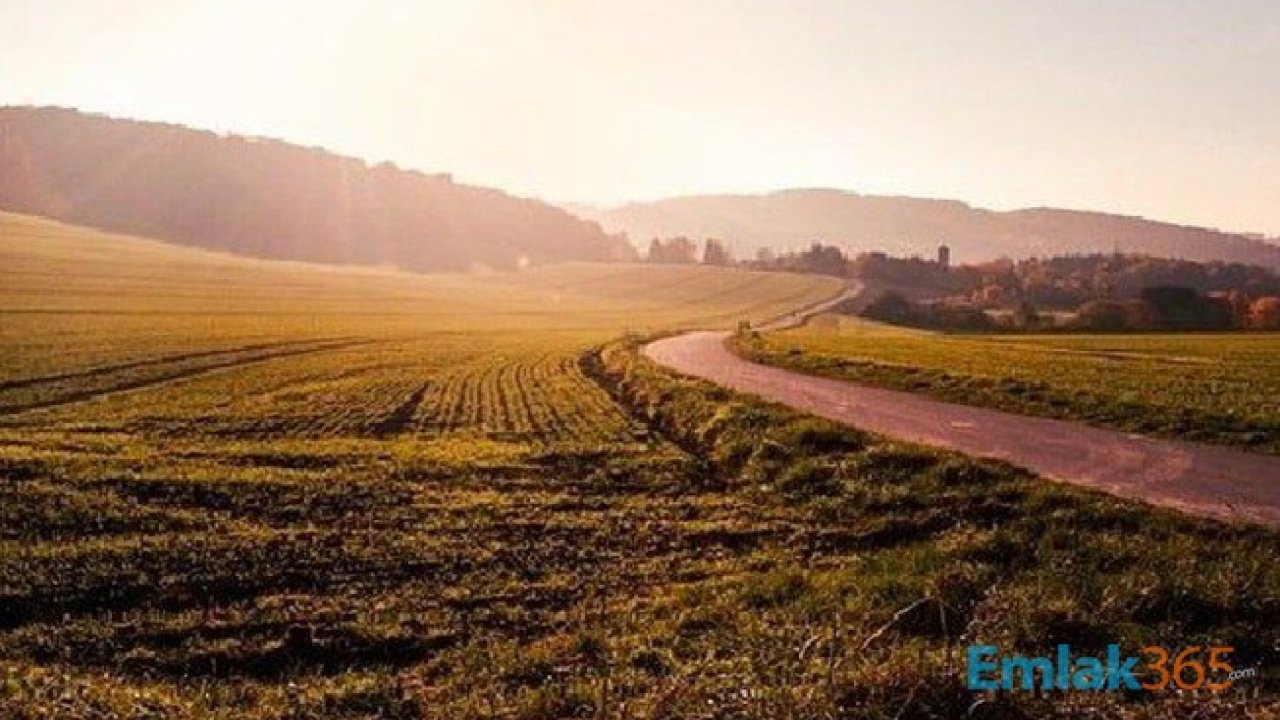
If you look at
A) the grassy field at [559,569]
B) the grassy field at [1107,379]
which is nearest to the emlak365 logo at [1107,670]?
the grassy field at [559,569]

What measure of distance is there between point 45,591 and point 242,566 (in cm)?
311

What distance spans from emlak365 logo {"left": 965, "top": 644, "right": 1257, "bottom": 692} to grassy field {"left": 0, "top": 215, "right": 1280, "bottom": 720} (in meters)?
0.32

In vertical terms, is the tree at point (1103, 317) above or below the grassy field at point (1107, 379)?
above

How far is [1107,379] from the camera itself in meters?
43.2

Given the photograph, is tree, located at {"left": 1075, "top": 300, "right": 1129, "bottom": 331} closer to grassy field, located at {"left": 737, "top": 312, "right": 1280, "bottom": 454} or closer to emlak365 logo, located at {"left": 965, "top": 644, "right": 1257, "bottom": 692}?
grassy field, located at {"left": 737, "top": 312, "right": 1280, "bottom": 454}

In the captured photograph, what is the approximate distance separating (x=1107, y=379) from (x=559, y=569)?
34849mm

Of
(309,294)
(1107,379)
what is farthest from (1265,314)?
(309,294)

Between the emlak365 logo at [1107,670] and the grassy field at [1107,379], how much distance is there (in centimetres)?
1679

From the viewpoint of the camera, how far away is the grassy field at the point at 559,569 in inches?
460

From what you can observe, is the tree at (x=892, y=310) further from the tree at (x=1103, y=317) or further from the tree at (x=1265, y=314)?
the tree at (x=1265, y=314)

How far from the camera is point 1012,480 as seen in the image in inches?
853

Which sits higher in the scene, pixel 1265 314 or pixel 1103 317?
pixel 1265 314

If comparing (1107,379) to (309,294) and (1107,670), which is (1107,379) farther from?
(309,294)

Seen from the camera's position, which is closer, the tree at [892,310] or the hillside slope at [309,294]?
the hillside slope at [309,294]
